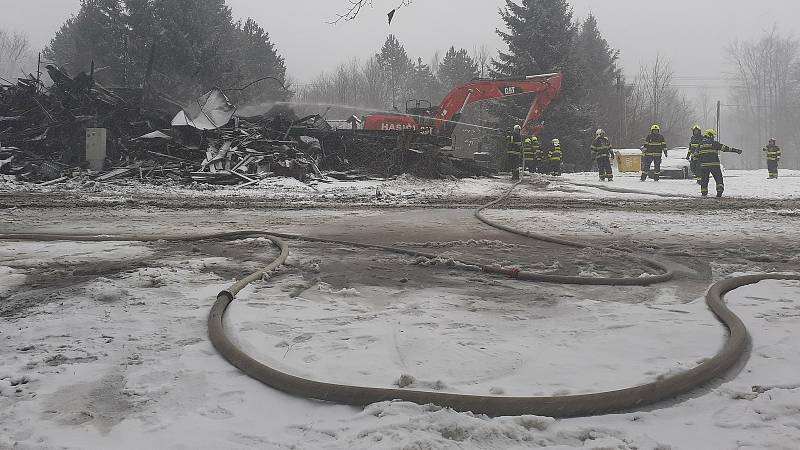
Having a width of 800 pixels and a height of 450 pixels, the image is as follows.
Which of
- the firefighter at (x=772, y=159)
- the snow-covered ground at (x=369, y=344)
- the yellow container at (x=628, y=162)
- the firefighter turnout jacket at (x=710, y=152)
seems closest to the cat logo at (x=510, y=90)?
the firefighter turnout jacket at (x=710, y=152)

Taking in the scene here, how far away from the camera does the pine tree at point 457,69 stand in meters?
55.1

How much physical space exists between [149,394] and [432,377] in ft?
3.85

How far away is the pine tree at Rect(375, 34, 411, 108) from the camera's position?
67.8m

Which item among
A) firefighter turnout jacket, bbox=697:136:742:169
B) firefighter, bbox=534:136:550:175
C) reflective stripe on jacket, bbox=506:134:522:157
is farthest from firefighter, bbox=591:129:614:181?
firefighter turnout jacket, bbox=697:136:742:169

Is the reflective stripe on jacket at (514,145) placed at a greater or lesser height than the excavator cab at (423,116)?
lesser

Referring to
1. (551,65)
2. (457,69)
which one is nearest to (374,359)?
(551,65)

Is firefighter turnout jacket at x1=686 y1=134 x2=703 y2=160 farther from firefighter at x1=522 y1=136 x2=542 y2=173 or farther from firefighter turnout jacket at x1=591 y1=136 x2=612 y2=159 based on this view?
firefighter at x1=522 y1=136 x2=542 y2=173

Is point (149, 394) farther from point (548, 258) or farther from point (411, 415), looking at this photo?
point (548, 258)

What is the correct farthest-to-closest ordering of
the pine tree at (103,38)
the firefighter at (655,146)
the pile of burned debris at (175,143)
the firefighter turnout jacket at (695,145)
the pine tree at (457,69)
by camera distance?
1. the pine tree at (457,69)
2. the pine tree at (103,38)
3. the firefighter at (655,146)
4. the pile of burned debris at (175,143)
5. the firefighter turnout jacket at (695,145)

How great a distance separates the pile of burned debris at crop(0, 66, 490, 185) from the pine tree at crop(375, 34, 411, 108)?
2089 inches

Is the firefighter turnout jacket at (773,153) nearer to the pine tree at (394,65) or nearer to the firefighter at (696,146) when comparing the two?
the firefighter at (696,146)

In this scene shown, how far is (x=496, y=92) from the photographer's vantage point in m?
17.6

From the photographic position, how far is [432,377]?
2.18 m

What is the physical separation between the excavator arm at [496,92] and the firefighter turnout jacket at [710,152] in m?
6.69
